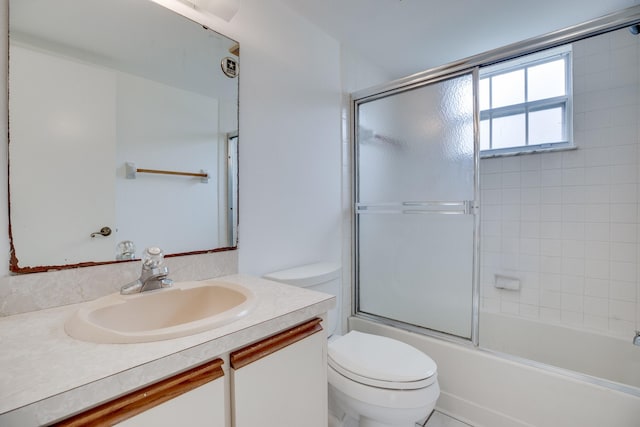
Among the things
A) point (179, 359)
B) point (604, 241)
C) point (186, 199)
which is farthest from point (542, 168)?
point (179, 359)

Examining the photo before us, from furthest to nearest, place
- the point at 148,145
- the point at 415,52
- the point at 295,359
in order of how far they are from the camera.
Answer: the point at 415,52 < the point at 148,145 < the point at 295,359

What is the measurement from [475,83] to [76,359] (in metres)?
1.88

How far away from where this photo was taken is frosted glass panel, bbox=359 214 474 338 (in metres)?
1.65

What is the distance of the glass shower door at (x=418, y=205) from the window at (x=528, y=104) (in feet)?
1.68

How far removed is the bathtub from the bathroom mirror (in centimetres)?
201

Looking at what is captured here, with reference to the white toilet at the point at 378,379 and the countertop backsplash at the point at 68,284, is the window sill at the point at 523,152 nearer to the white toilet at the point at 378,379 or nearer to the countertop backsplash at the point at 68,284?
the white toilet at the point at 378,379

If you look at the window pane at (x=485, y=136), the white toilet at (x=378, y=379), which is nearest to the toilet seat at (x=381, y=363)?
the white toilet at (x=378, y=379)

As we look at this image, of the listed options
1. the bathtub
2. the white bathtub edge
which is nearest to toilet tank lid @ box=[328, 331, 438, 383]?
the white bathtub edge

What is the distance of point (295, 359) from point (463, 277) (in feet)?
3.92

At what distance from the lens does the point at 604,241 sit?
6.01ft

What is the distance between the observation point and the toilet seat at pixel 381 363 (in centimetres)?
112

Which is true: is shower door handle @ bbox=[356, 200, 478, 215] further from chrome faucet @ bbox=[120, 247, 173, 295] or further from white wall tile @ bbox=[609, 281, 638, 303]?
chrome faucet @ bbox=[120, 247, 173, 295]

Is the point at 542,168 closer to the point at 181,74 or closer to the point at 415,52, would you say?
the point at 415,52

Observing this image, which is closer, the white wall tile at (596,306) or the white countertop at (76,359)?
the white countertop at (76,359)
